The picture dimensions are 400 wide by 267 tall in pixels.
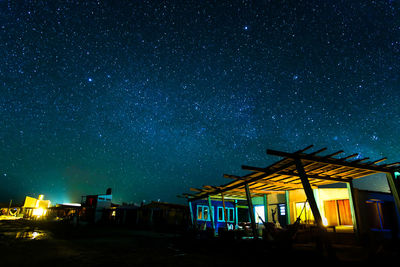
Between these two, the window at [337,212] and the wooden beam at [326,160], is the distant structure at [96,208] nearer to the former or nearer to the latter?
the window at [337,212]

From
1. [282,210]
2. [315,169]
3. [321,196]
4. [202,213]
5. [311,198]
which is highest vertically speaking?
[315,169]

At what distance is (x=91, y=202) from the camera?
3678 centimetres

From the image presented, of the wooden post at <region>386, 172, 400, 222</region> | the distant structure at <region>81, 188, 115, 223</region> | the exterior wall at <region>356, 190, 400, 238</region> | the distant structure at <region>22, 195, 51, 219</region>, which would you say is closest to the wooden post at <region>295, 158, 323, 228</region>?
the wooden post at <region>386, 172, 400, 222</region>

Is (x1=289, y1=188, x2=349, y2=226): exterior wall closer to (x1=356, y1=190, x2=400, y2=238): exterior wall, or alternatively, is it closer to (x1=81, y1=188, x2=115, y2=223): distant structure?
(x1=356, y1=190, x2=400, y2=238): exterior wall

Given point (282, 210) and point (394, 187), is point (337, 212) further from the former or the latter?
point (394, 187)

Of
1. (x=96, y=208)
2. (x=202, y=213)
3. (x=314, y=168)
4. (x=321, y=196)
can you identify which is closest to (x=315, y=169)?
(x=314, y=168)

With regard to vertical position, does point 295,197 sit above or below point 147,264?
above

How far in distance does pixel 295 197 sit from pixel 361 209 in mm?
4305

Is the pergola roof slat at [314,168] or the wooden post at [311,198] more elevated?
the pergola roof slat at [314,168]

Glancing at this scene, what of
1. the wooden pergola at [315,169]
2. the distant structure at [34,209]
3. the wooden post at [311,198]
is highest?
the wooden pergola at [315,169]

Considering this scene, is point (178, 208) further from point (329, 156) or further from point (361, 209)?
point (329, 156)

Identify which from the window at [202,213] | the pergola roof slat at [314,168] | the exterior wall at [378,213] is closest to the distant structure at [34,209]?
the window at [202,213]

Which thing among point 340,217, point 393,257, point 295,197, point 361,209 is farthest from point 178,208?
Result: point 393,257

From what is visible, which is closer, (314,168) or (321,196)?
(314,168)
